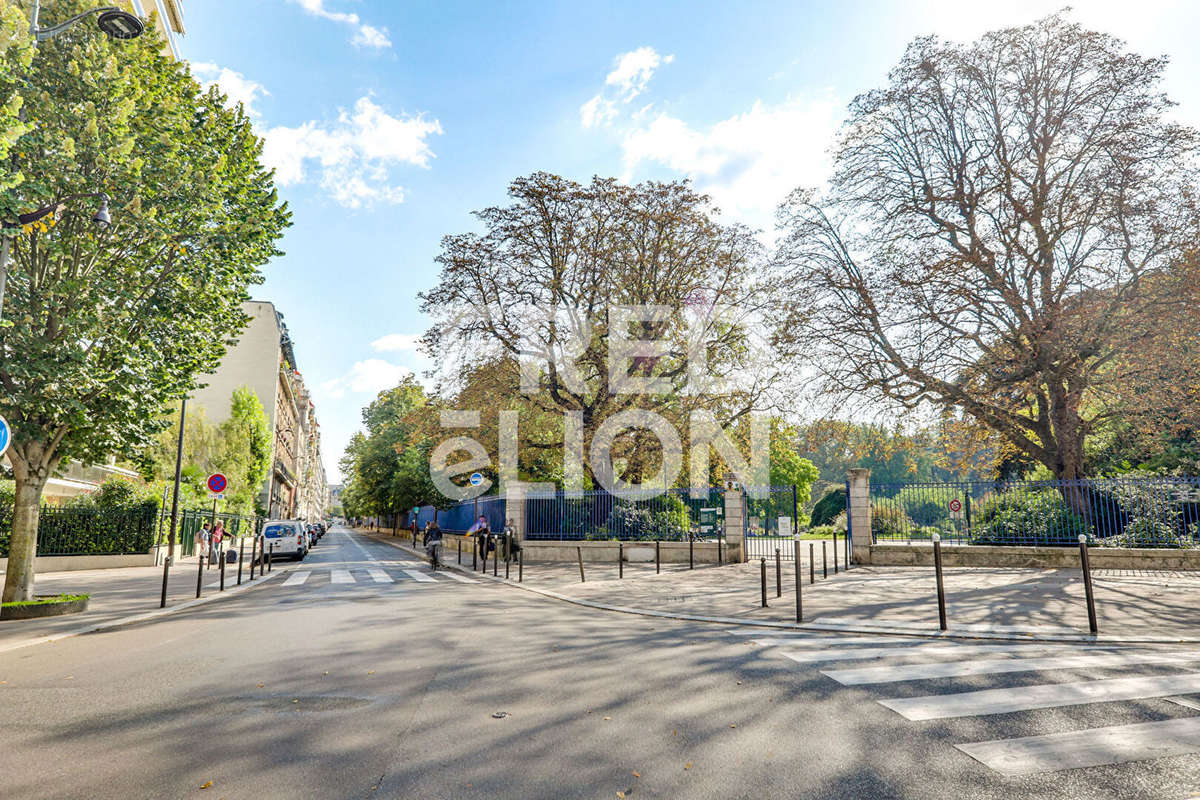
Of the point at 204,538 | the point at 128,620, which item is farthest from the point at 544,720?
the point at 204,538

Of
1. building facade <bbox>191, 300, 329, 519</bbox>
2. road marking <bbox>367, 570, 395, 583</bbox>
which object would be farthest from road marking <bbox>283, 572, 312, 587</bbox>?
building facade <bbox>191, 300, 329, 519</bbox>

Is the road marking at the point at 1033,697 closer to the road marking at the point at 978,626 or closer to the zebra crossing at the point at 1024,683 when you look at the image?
the zebra crossing at the point at 1024,683

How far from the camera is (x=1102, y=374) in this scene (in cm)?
1939

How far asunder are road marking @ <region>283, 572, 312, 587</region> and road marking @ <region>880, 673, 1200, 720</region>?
1540 cm

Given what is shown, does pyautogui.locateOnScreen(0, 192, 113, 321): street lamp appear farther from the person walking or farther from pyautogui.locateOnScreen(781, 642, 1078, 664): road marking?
the person walking

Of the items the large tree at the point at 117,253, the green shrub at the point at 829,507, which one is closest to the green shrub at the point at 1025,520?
the large tree at the point at 117,253

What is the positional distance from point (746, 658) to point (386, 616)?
591 cm

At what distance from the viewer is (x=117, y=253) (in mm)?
11367

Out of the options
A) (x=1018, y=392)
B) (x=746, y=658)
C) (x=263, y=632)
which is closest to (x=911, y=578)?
(x=1018, y=392)

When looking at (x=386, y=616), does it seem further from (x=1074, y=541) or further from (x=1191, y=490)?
(x=1191, y=490)

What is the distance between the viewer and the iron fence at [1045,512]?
16.1m

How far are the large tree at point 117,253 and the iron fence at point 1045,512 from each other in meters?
16.7

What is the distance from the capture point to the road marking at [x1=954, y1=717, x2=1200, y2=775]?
4.12 meters

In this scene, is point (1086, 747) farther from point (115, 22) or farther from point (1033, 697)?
point (115, 22)
